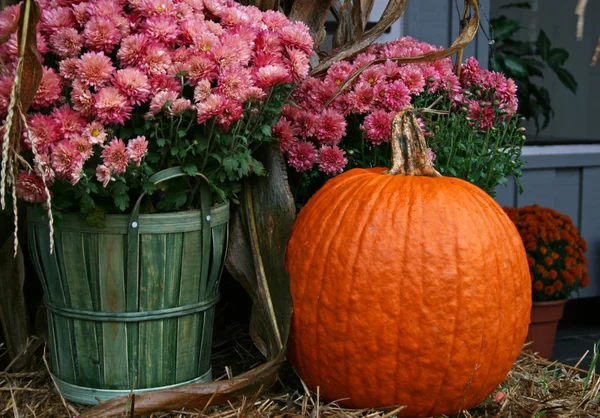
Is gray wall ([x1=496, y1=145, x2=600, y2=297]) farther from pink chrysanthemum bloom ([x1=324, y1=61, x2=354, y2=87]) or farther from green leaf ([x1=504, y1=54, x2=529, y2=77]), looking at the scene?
pink chrysanthemum bloom ([x1=324, y1=61, x2=354, y2=87])

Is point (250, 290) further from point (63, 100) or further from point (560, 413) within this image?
point (560, 413)

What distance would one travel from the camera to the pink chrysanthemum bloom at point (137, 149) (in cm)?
155

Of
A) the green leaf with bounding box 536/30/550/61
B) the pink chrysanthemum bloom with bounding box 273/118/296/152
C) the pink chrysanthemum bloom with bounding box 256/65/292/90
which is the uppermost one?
the green leaf with bounding box 536/30/550/61

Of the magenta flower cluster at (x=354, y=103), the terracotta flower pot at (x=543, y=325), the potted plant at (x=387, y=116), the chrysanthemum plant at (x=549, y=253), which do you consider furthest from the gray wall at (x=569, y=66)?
the magenta flower cluster at (x=354, y=103)

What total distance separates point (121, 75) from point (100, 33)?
120 millimetres

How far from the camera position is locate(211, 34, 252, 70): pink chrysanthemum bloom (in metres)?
1.64

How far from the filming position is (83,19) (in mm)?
1646

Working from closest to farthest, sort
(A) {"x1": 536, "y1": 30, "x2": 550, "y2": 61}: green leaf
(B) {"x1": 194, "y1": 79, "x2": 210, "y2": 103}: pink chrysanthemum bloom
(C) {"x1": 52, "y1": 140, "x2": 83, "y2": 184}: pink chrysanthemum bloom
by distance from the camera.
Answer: (C) {"x1": 52, "y1": 140, "x2": 83, "y2": 184}: pink chrysanthemum bloom, (B) {"x1": 194, "y1": 79, "x2": 210, "y2": 103}: pink chrysanthemum bloom, (A) {"x1": 536, "y1": 30, "x2": 550, "y2": 61}: green leaf

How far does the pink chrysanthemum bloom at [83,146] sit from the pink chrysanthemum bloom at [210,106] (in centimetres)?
23

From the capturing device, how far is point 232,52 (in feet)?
5.41

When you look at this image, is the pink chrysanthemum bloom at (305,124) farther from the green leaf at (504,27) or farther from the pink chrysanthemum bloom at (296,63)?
the green leaf at (504,27)

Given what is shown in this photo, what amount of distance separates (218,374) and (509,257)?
0.86 metres

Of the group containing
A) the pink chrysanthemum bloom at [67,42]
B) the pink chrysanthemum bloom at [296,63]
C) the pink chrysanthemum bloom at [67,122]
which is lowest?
the pink chrysanthemum bloom at [67,122]

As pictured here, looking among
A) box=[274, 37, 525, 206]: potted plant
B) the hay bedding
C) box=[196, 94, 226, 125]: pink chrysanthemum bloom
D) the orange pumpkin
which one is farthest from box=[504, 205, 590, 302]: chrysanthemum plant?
box=[196, 94, 226, 125]: pink chrysanthemum bloom
